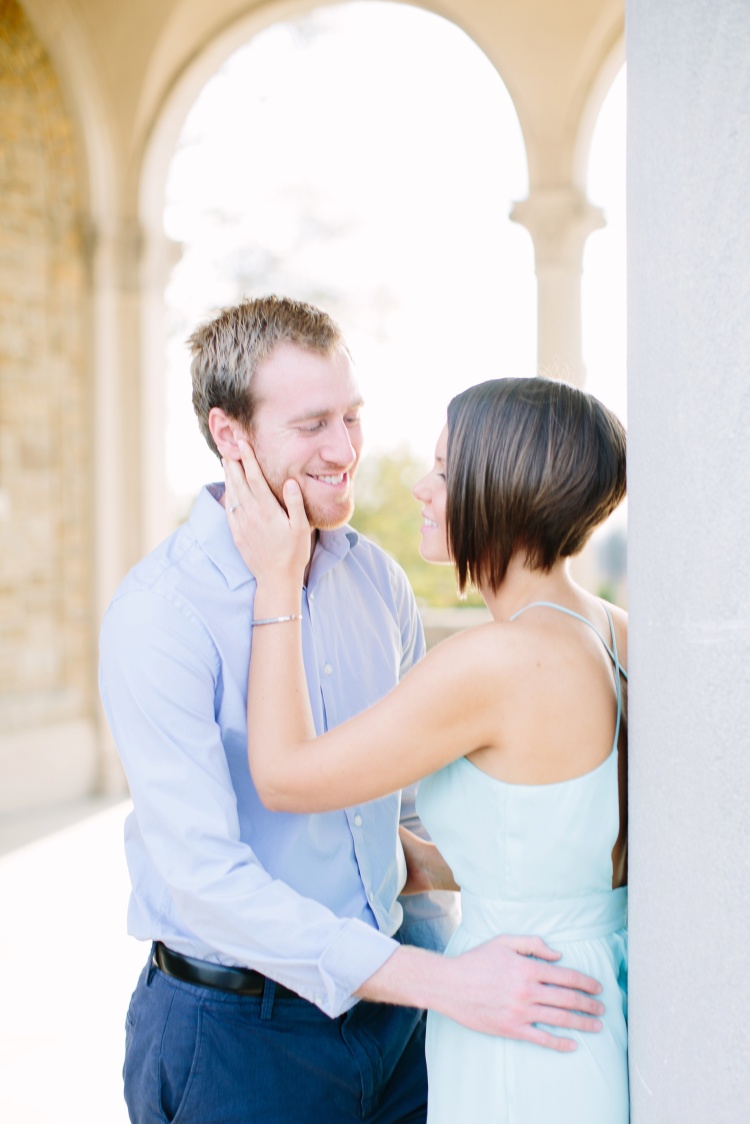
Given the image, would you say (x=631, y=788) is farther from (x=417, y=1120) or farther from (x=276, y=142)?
(x=276, y=142)

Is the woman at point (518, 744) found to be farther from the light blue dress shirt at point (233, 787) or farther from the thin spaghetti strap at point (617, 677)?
the light blue dress shirt at point (233, 787)

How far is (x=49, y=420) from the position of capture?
7.76 meters

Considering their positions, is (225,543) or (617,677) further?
(225,543)

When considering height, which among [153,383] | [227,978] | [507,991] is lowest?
[227,978]

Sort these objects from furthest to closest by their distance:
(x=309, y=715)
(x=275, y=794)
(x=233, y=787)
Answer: (x=233, y=787) < (x=309, y=715) < (x=275, y=794)

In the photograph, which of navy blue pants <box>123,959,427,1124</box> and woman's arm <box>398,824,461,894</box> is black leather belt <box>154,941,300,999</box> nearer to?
navy blue pants <box>123,959,427,1124</box>

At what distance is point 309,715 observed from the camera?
5.63 ft

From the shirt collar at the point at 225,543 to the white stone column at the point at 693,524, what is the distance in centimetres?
83

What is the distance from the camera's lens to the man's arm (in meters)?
1.48

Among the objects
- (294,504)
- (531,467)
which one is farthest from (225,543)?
(531,467)

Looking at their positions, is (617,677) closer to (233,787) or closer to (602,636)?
(602,636)

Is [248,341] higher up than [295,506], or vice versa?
[248,341]

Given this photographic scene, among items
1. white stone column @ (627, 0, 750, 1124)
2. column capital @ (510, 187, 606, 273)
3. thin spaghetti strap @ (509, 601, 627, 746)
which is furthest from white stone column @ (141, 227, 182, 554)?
white stone column @ (627, 0, 750, 1124)

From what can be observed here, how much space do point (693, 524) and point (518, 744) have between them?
1.54ft
